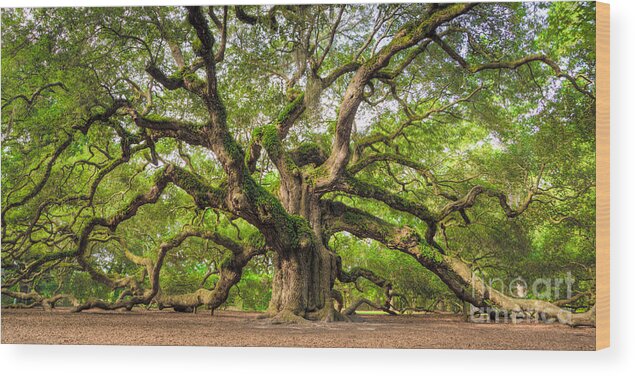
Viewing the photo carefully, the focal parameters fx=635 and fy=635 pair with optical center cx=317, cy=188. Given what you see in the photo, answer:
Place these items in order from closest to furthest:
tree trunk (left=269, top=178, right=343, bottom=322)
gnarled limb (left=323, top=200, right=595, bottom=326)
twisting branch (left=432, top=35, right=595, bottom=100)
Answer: twisting branch (left=432, top=35, right=595, bottom=100)
gnarled limb (left=323, top=200, right=595, bottom=326)
tree trunk (left=269, top=178, right=343, bottom=322)

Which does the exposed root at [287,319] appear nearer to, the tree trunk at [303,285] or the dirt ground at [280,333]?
the tree trunk at [303,285]

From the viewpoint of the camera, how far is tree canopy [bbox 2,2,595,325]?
833 centimetres

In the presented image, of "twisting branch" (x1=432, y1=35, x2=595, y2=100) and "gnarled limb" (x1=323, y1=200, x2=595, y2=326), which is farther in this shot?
"gnarled limb" (x1=323, y1=200, x2=595, y2=326)

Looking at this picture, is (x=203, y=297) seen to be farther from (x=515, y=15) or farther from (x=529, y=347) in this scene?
(x=515, y=15)

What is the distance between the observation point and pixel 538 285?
9.23 meters

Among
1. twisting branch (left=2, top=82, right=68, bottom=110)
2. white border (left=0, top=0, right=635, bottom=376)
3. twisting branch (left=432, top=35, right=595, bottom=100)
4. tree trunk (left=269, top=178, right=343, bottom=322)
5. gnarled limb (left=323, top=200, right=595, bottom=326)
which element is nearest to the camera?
white border (left=0, top=0, right=635, bottom=376)

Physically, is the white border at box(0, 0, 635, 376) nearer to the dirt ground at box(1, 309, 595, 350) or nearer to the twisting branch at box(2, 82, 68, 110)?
the dirt ground at box(1, 309, 595, 350)

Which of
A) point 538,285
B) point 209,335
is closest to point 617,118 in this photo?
point 538,285

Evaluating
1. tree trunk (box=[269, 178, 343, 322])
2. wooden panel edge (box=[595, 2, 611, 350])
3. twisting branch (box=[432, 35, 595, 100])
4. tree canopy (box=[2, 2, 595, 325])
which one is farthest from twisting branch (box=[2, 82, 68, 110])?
wooden panel edge (box=[595, 2, 611, 350])

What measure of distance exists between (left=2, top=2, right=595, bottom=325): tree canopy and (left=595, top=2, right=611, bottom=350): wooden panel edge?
413mm

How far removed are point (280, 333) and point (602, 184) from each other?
398cm

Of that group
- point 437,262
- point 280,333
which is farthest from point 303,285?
point 437,262

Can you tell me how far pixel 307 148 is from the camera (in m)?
10.4

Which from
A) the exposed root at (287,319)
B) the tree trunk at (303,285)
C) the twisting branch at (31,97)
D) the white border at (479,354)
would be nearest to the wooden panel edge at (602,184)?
the white border at (479,354)
